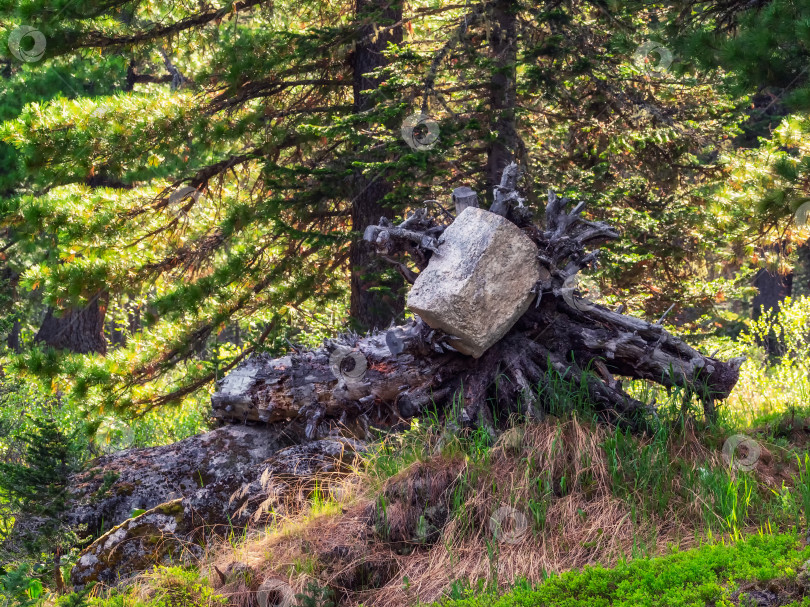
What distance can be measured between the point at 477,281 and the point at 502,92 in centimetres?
403

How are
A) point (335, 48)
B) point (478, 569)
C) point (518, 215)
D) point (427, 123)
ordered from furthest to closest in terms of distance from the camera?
1. point (335, 48)
2. point (427, 123)
3. point (518, 215)
4. point (478, 569)

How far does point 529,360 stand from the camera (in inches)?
217

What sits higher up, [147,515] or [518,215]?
[518,215]

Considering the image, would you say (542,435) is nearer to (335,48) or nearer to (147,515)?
(147,515)

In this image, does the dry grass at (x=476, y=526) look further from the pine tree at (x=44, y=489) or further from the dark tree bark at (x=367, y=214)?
the dark tree bark at (x=367, y=214)

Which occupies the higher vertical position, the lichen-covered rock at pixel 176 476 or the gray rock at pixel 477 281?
the gray rock at pixel 477 281

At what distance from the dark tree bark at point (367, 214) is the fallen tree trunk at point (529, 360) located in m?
2.71

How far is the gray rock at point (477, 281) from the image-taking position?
4980mm

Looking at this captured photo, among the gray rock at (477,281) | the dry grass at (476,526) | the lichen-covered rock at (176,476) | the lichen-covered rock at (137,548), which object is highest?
the gray rock at (477,281)

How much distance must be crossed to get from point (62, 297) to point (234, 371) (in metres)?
2.38

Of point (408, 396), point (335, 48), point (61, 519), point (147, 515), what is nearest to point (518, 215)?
point (408, 396)

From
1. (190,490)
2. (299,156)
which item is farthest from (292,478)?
(299,156)

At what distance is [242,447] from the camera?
6.03 meters

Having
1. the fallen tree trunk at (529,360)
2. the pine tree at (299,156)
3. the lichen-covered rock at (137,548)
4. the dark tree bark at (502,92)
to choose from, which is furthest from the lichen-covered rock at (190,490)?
the dark tree bark at (502,92)
